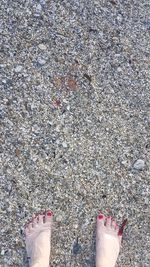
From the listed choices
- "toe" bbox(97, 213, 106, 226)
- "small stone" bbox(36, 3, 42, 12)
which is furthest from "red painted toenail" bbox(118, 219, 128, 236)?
"small stone" bbox(36, 3, 42, 12)

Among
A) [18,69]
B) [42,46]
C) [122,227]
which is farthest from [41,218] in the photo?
[42,46]

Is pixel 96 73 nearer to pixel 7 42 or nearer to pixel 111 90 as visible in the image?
pixel 111 90

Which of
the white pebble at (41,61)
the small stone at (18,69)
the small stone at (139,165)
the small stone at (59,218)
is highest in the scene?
the white pebble at (41,61)

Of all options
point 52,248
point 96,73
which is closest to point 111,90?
point 96,73

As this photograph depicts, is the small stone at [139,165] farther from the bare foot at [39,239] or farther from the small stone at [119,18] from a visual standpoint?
the small stone at [119,18]

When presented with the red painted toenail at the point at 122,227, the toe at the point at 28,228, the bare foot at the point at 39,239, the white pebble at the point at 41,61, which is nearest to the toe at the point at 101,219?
the red painted toenail at the point at 122,227

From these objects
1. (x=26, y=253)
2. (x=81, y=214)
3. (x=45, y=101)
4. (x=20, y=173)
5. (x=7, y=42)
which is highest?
(x=7, y=42)

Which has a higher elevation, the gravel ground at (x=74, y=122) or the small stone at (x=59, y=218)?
the gravel ground at (x=74, y=122)

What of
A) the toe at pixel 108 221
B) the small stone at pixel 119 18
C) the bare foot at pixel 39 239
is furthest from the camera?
the small stone at pixel 119 18

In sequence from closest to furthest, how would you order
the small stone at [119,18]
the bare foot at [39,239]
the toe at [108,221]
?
1. the bare foot at [39,239]
2. the toe at [108,221]
3. the small stone at [119,18]
